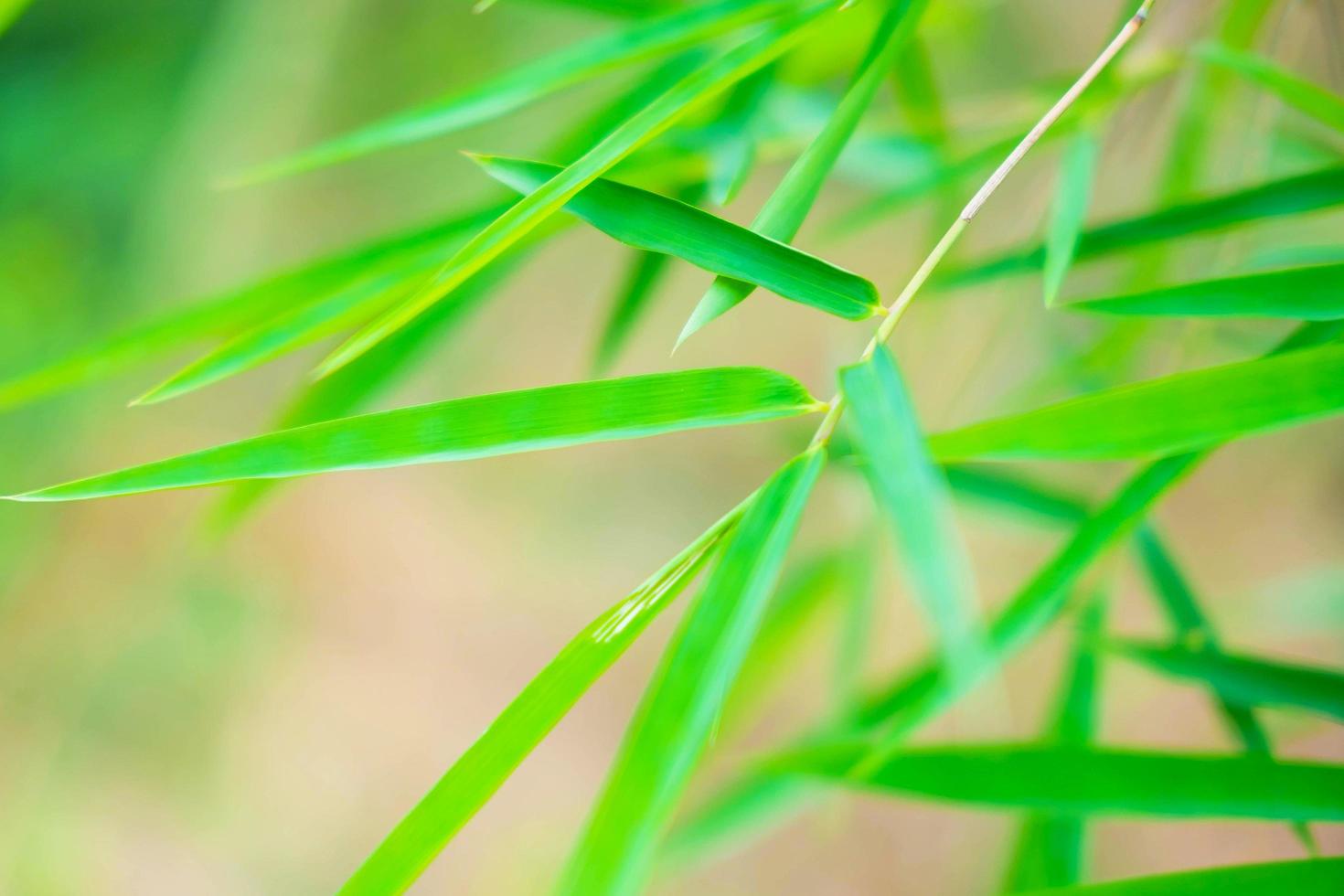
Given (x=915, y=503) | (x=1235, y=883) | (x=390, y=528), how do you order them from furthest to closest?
1. (x=390, y=528)
2. (x=1235, y=883)
3. (x=915, y=503)

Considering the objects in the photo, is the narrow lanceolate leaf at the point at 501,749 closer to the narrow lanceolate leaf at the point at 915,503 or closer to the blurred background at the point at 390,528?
→ the narrow lanceolate leaf at the point at 915,503

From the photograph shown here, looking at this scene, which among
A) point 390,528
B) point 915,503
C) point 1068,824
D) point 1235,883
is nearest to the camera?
point 915,503

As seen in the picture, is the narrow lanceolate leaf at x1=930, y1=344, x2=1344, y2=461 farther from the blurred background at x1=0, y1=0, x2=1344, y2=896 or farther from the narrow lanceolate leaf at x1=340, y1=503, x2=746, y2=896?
the blurred background at x1=0, y1=0, x2=1344, y2=896

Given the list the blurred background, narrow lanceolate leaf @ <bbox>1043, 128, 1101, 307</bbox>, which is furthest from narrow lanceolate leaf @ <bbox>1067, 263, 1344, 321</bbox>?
the blurred background

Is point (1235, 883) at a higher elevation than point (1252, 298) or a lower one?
lower

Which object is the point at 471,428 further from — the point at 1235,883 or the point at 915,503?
the point at 1235,883

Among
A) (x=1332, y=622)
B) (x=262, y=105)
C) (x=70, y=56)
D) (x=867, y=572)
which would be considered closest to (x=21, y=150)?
(x=70, y=56)

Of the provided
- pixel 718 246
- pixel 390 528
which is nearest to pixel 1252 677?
pixel 718 246

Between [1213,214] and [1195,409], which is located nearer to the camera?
[1195,409]
